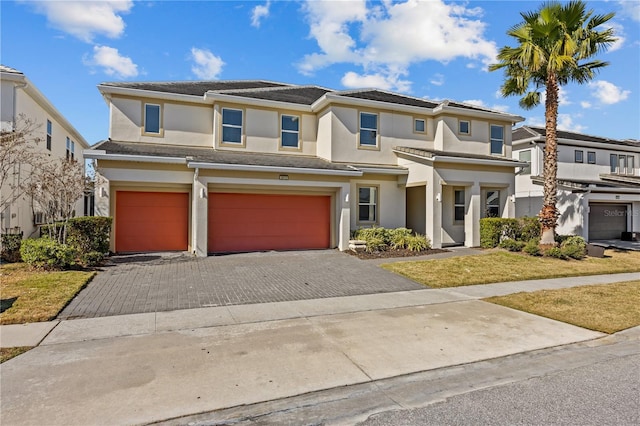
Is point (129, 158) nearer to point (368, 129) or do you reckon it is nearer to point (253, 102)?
point (253, 102)

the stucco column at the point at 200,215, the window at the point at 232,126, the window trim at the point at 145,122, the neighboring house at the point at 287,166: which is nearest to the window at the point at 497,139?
the neighboring house at the point at 287,166

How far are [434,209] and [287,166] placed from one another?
652 cm

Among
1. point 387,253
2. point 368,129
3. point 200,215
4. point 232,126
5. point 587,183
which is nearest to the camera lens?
point 200,215

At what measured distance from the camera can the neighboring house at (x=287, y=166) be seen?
13.8m

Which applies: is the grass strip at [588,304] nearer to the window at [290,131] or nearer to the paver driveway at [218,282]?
the paver driveway at [218,282]

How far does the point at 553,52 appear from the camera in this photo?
14312mm

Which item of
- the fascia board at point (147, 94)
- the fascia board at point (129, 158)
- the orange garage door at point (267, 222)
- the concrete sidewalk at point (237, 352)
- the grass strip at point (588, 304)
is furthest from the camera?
the fascia board at point (147, 94)

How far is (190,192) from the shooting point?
1452 cm

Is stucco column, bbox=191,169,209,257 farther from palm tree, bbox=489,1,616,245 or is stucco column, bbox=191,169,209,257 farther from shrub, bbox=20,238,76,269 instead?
palm tree, bbox=489,1,616,245

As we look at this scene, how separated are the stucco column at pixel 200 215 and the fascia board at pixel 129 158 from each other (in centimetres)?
103

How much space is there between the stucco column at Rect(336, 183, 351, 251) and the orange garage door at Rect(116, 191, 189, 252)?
6204 mm

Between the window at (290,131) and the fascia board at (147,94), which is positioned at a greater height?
the fascia board at (147,94)

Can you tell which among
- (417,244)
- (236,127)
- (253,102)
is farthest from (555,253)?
(236,127)

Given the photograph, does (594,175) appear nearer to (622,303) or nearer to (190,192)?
(622,303)
